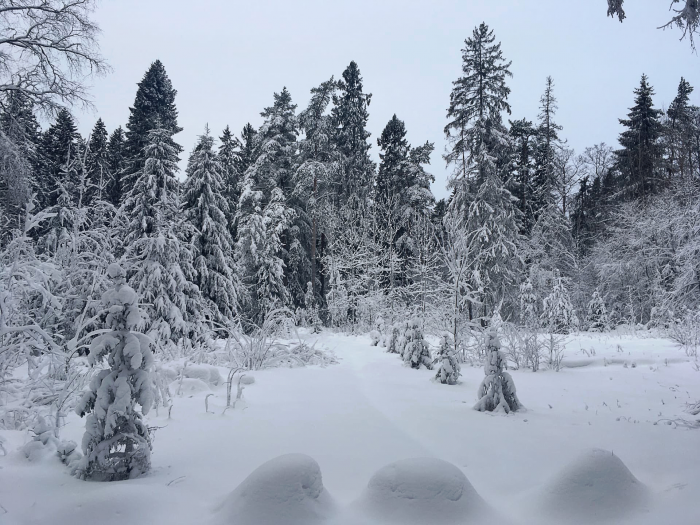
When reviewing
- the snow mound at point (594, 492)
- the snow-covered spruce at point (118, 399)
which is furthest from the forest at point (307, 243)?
the snow mound at point (594, 492)


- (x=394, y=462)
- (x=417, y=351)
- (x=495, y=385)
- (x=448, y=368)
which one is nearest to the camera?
(x=394, y=462)

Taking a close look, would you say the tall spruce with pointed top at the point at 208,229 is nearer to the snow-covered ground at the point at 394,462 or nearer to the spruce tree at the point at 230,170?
the spruce tree at the point at 230,170

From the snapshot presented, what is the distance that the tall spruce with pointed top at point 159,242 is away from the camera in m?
12.8

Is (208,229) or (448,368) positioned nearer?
(448,368)

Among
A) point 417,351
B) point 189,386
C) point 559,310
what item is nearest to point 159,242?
point 189,386

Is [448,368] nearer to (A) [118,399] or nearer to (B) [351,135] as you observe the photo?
(A) [118,399]

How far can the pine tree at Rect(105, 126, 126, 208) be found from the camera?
23500 millimetres

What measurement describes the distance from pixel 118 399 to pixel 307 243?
22.7 metres

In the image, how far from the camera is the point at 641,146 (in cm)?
2339

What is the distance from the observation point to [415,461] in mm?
2572

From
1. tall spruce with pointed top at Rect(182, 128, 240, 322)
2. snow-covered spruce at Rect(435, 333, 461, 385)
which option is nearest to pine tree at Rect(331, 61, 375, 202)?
tall spruce with pointed top at Rect(182, 128, 240, 322)

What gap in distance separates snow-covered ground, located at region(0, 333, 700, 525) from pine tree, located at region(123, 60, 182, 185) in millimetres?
20645

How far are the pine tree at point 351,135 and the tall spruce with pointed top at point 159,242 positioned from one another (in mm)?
12736

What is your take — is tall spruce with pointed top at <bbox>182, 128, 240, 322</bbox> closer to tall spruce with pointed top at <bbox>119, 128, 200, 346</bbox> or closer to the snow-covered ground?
tall spruce with pointed top at <bbox>119, 128, 200, 346</bbox>
